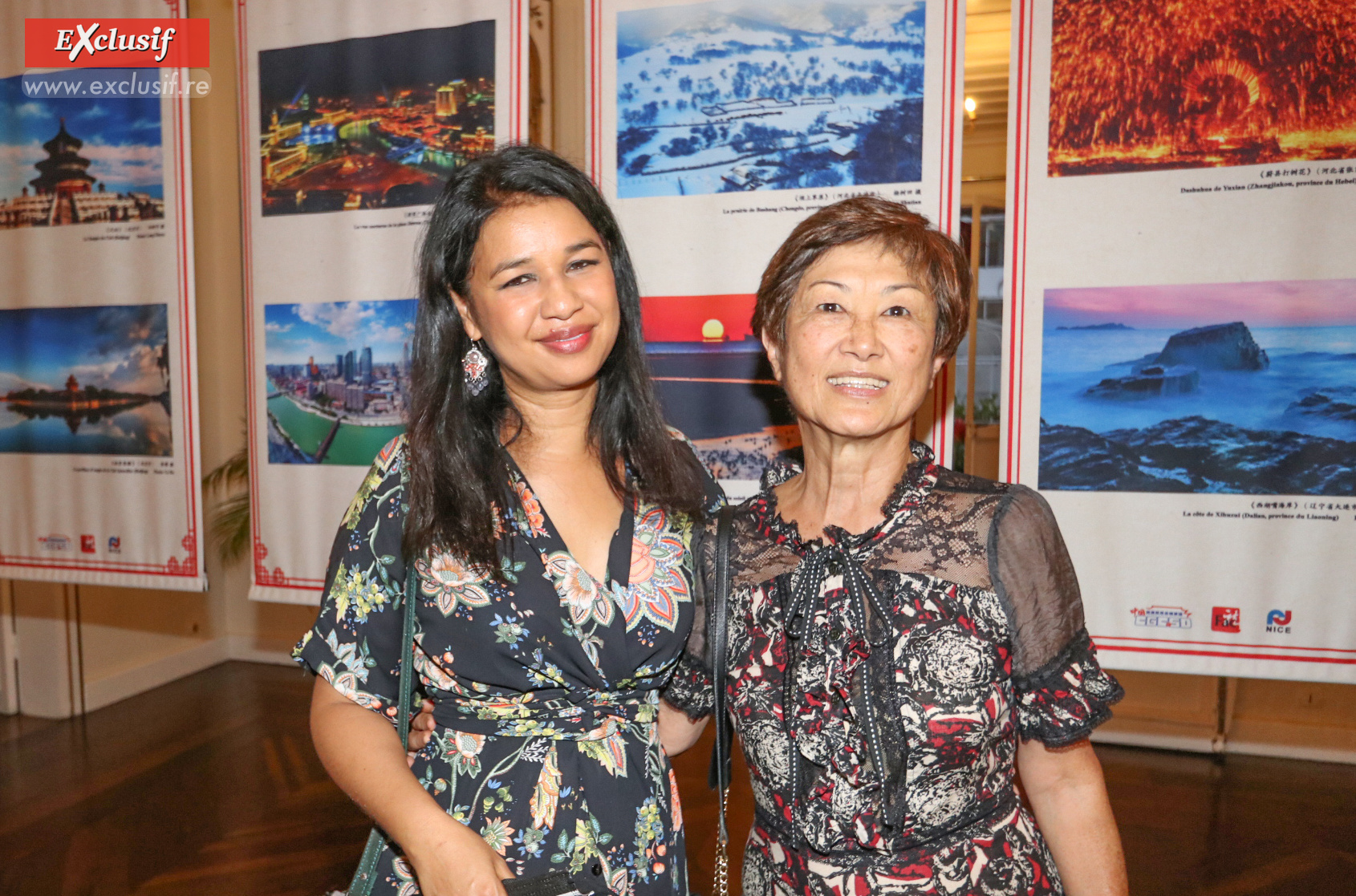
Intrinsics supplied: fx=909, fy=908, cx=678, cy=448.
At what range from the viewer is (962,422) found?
222 inches

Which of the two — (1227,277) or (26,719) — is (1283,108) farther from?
(26,719)

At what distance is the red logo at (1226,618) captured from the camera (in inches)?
104

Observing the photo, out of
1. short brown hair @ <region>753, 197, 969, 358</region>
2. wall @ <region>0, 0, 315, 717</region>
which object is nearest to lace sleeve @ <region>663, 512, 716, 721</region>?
short brown hair @ <region>753, 197, 969, 358</region>

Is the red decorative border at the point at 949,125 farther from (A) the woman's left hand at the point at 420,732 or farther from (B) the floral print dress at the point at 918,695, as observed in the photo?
(A) the woman's left hand at the point at 420,732

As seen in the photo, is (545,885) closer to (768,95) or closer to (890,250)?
(890,250)

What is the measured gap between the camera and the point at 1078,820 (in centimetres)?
156

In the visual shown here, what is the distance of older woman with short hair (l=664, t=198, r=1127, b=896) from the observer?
147 cm

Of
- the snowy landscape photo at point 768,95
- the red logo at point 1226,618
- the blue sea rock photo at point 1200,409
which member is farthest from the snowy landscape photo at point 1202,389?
the snowy landscape photo at point 768,95

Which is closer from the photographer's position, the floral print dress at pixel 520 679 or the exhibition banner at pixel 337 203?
the floral print dress at pixel 520 679

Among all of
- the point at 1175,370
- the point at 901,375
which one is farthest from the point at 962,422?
the point at 901,375

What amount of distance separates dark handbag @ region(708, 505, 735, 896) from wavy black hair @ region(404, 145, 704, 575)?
0.10m

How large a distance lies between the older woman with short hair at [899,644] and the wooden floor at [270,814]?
2138 mm

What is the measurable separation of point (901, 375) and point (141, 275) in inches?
137

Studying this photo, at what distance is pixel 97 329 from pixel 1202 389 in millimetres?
4257
